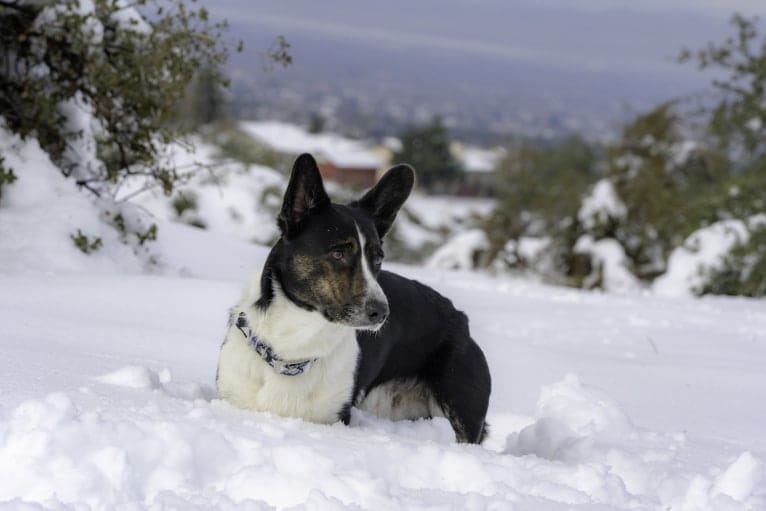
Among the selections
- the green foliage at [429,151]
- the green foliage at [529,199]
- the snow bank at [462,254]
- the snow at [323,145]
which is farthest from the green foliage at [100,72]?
the green foliage at [429,151]

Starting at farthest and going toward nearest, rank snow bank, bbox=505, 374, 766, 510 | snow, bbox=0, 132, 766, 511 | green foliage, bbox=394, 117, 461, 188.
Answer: green foliage, bbox=394, 117, 461, 188
snow bank, bbox=505, 374, 766, 510
snow, bbox=0, 132, 766, 511

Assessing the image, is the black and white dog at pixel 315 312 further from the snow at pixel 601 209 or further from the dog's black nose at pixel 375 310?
the snow at pixel 601 209

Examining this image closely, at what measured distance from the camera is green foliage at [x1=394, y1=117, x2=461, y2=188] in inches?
2645

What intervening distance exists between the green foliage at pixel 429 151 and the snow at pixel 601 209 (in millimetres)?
45889

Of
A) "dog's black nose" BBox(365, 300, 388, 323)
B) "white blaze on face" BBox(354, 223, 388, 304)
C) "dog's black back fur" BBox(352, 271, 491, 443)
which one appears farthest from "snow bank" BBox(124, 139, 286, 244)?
"dog's black nose" BBox(365, 300, 388, 323)

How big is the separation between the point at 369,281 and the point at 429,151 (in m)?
69.0

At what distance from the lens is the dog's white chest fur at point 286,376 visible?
3.50m

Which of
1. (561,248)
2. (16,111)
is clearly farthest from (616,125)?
(16,111)

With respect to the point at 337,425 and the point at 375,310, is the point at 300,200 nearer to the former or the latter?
the point at 375,310

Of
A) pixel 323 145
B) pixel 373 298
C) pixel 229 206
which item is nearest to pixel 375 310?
pixel 373 298

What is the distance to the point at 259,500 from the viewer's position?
2441mm

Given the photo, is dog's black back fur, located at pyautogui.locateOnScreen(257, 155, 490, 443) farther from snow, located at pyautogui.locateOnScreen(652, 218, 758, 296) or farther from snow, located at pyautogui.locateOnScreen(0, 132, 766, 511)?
snow, located at pyautogui.locateOnScreen(652, 218, 758, 296)

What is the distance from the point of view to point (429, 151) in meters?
71.7

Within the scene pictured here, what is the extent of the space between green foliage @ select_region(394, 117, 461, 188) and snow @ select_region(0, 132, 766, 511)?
195ft
